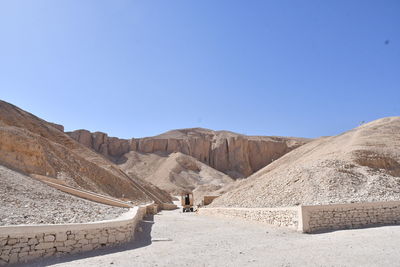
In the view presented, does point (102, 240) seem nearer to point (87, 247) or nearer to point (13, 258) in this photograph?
point (87, 247)

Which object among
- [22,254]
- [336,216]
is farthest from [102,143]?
[22,254]

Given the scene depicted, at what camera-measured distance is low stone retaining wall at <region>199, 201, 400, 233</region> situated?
11.5 m

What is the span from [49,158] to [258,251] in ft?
71.5

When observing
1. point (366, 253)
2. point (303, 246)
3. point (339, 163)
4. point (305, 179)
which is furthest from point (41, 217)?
point (339, 163)

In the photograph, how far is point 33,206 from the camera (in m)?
10.9

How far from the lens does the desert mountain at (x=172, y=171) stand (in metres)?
66.9

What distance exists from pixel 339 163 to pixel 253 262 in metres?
15.4

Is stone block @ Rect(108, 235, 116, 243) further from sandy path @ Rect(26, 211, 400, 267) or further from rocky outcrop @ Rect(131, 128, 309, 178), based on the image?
rocky outcrop @ Rect(131, 128, 309, 178)

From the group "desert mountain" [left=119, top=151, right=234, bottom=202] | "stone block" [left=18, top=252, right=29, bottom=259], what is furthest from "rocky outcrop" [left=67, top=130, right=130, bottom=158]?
"stone block" [left=18, top=252, right=29, bottom=259]

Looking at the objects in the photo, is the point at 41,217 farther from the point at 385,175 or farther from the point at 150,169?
the point at 150,169

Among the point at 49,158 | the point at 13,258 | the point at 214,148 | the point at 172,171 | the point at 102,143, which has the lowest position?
the point at 13,258

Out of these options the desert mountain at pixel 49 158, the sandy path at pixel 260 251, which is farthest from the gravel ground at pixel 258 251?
the desert mountain at pixel 49 158

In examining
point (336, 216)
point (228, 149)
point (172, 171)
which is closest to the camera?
point (336, 216)

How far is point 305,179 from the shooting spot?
18.9 m
